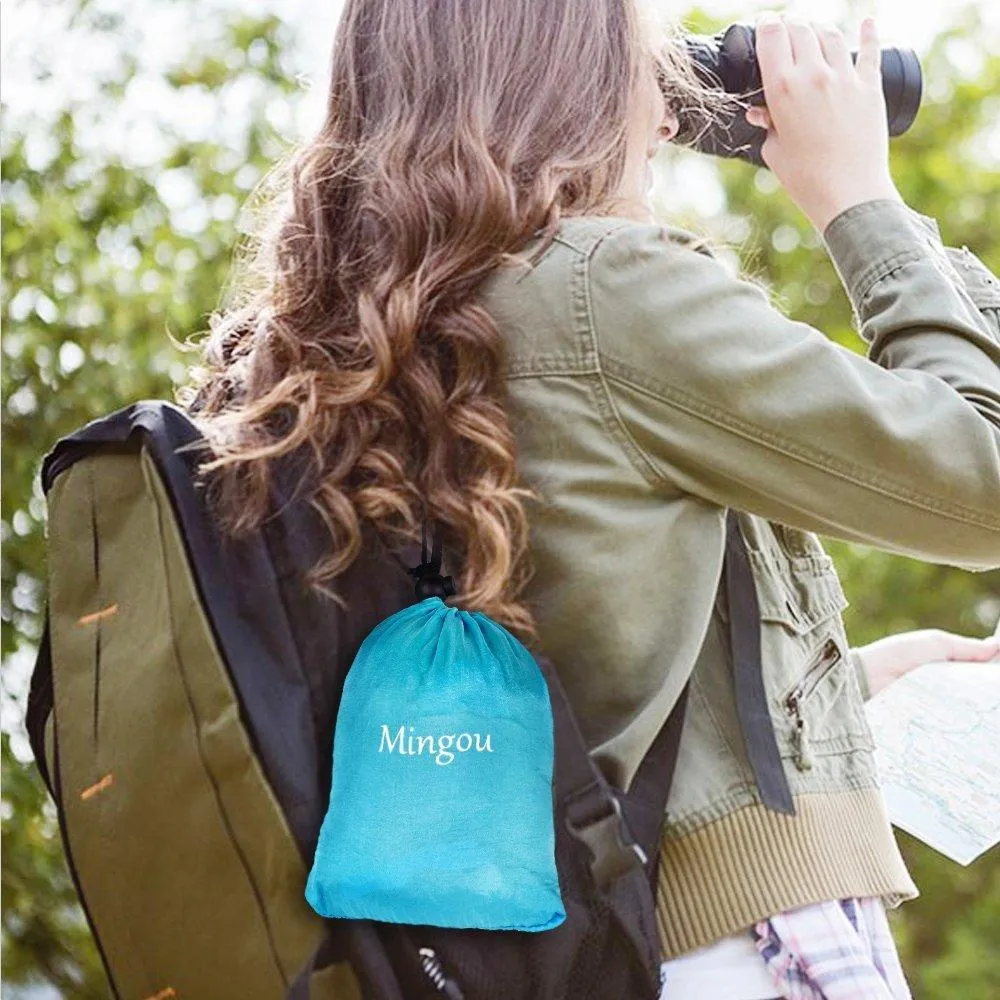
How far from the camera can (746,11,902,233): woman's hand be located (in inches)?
66.7

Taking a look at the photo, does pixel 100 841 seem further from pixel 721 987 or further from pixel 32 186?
pixel 32 186

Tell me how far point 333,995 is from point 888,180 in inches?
36.1

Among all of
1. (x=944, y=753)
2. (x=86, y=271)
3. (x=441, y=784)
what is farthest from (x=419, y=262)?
(x=86, y=271)

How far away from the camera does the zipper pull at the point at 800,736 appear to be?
5.00 feet

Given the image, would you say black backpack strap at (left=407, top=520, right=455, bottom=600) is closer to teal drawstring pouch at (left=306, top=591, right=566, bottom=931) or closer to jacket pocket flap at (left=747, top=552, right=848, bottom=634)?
teal drawstring pouch at (left=306, top=591, right=566, bottom=931)

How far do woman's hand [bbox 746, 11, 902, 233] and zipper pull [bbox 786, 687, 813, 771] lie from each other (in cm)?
47

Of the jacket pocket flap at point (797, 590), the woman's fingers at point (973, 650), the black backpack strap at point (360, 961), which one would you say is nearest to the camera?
the black backpack strap at point (360, 961)

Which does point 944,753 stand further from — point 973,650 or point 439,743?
Result: point 439,743

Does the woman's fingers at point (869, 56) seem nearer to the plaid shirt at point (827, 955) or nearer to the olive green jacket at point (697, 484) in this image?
the olive green jacket at point (697, 484)

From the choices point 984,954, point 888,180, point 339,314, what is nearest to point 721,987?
point 339,314

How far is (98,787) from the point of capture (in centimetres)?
145

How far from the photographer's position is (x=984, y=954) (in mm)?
7109

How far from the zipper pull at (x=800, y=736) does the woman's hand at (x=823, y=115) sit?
474 millimetres

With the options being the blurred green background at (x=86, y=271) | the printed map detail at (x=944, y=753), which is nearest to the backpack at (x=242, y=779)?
the printed map detail at (x=944, y=753)
